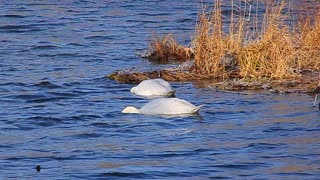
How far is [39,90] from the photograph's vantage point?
1362 centimetres

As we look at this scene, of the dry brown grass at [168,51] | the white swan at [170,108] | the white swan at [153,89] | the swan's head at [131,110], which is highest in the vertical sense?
the white swan at [170,108]

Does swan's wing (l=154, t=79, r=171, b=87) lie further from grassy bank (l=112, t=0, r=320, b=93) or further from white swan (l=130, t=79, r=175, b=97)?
grassy bank (l=112, t=0, r=320, b=93)

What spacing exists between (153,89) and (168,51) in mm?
3109

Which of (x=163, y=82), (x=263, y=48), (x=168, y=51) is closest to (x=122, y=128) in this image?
(x=163, y=82)

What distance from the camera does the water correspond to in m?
9.13

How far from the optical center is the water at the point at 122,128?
9.13 m

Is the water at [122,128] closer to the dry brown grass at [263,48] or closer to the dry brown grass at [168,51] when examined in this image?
the dry brown grass at [168,51]

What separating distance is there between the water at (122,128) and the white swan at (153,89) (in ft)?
0.60

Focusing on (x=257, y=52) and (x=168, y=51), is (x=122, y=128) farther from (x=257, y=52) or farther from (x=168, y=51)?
(x=168, y=51)

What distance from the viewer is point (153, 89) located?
12.8 m

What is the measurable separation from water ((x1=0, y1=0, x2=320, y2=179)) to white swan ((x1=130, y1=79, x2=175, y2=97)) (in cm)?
18

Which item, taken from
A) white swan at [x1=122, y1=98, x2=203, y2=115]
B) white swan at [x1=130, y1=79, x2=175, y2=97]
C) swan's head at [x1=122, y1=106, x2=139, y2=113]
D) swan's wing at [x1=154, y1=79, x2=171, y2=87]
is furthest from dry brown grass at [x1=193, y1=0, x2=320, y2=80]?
swan's head at [x1=122, y1=106, x2=139, y2=113]

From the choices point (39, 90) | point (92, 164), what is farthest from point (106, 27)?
point (92, 164)

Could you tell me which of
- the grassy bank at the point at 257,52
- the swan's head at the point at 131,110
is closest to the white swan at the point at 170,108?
the swan's head at the point at 131,110
